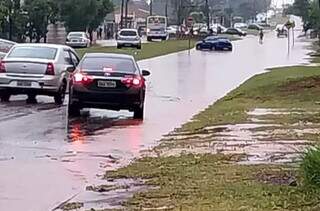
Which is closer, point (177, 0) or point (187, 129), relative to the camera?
point (187, 129)

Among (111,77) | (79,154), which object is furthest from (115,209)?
(111,77)

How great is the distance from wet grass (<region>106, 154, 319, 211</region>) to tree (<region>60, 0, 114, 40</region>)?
70.7 metres

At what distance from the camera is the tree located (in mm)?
84062

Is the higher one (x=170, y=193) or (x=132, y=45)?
(x=170, y=193)

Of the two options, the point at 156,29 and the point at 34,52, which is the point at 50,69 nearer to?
the point at 34,52

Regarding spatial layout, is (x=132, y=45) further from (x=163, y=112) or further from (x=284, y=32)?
(x=284, y=32)

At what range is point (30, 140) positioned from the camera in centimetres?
1681

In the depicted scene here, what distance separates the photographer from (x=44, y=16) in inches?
2943

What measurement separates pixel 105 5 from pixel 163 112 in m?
64.7

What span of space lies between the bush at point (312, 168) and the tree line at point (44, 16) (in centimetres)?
4812

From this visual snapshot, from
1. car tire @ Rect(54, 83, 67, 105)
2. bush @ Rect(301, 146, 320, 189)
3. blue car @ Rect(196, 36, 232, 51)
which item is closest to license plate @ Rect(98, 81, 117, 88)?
car tire @ Rect(54, 83, 67, 105)

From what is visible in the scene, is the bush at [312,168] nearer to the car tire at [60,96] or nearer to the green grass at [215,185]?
the green grass at [215,185]

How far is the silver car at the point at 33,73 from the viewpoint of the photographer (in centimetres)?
2495

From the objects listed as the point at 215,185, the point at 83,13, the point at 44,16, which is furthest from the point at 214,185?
the point at 83,13
